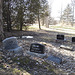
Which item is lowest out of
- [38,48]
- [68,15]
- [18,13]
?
[38,48]

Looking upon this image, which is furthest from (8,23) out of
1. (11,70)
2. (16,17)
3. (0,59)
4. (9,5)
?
(11,70)

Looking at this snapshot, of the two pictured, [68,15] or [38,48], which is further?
[68,15]

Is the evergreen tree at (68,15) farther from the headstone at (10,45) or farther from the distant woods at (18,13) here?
the headstone at (10,45)

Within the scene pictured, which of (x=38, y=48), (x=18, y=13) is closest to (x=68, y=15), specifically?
(x=18, y=13)

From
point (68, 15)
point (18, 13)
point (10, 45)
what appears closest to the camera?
point (10, 45)

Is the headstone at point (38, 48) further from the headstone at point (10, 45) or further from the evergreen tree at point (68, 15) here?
the evergreen tree at point (68, 15)

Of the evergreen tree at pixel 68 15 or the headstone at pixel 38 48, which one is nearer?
the headstone at pixel 38 48

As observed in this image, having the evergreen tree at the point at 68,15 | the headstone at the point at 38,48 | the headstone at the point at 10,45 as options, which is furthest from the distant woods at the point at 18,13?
the evergreen tree at the point at 68,15

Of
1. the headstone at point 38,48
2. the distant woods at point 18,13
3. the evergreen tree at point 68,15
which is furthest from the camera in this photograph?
the evergreen tree at point 68,15

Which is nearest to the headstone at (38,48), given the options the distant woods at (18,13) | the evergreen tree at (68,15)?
the distant woods at (18,13)

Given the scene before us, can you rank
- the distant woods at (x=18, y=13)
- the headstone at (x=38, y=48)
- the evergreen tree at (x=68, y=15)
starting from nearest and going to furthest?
the headstone at (x=38, y=48)
the distant woods at (x=18, y=13)
the evergreen tree at (x=68, y=15)

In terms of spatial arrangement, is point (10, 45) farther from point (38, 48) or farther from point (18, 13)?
point (18, 13)

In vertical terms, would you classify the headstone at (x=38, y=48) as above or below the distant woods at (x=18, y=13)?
below

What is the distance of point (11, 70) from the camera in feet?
10.3
